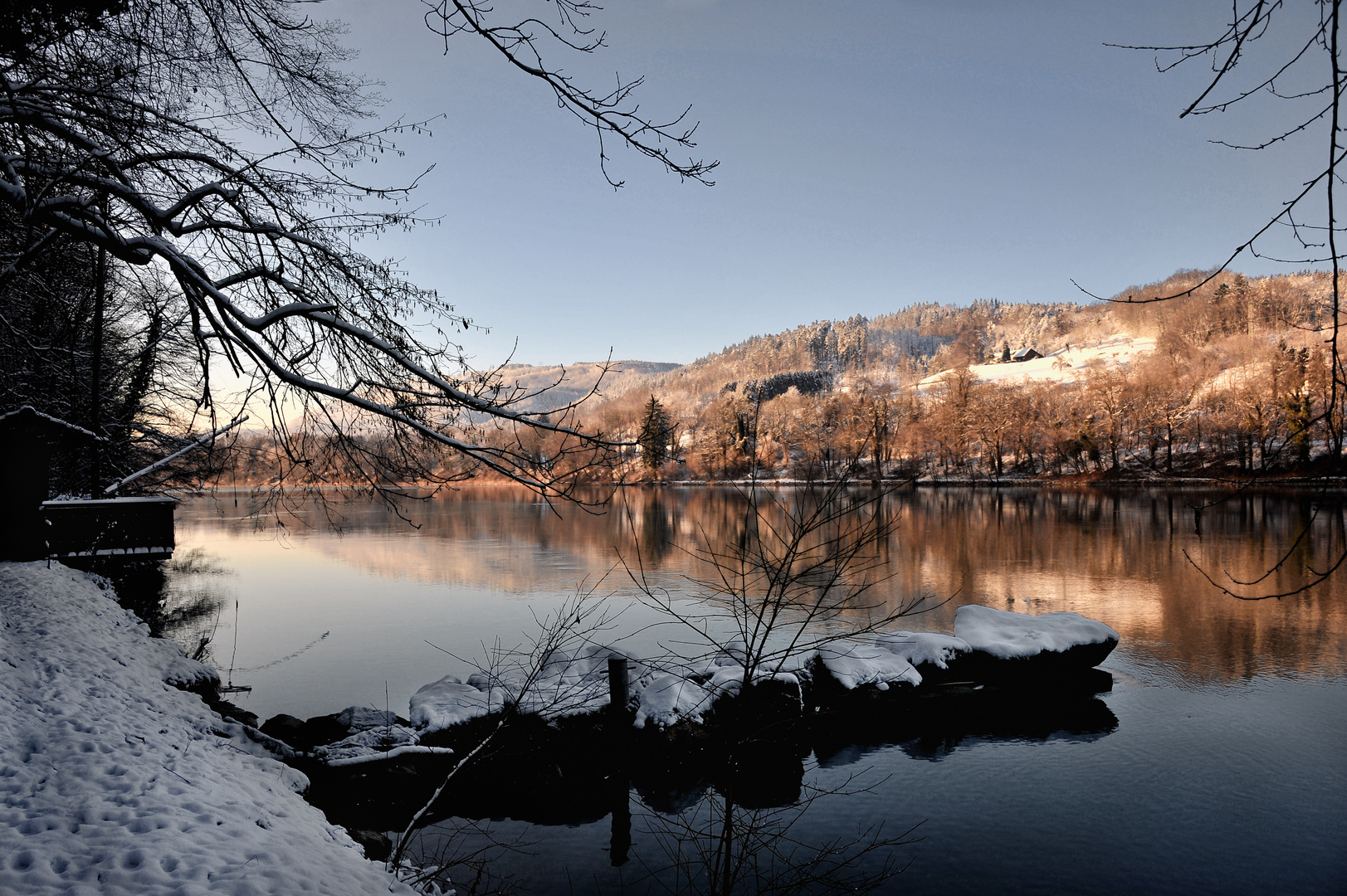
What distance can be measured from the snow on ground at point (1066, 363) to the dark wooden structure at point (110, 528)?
317 feet

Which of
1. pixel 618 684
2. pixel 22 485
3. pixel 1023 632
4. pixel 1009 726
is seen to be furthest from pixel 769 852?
pixel 22 485

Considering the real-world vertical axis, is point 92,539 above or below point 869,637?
above

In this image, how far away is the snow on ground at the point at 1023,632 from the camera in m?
9.91

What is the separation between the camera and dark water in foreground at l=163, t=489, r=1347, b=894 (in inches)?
227

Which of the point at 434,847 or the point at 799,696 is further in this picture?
the point at 799,696

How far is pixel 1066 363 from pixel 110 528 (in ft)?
405

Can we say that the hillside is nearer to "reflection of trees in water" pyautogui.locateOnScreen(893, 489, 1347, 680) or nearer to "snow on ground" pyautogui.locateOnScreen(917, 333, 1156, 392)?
"snow on ground" pyautogui.locateOnScreen(917, 333, 1156, 392)

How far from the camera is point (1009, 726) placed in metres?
8.64

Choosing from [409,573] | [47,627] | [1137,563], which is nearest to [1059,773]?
[47,627]

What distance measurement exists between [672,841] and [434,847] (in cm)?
213

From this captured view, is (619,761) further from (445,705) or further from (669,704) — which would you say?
(445,705)

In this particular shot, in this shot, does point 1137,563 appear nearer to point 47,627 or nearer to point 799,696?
point 799,696

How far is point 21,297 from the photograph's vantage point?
7.43 m

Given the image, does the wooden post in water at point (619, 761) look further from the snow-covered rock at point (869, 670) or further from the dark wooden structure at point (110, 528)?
the dark wooden structure at point (110, 528)
